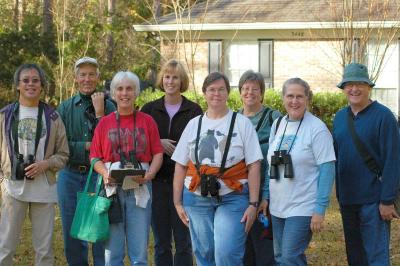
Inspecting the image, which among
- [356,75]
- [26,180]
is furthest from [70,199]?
[356,75]

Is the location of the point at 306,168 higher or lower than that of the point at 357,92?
lower

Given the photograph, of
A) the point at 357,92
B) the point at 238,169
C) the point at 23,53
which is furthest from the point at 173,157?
the point at 23,53

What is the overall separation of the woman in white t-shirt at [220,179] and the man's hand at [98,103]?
0.99 m

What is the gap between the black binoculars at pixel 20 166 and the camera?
598 cm

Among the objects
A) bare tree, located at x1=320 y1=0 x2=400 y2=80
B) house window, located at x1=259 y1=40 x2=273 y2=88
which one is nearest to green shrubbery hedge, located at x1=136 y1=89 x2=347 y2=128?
bare tree, located at x1=320 y1=0 x2=400 y2=80

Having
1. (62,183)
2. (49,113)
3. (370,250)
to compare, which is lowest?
(370,250)

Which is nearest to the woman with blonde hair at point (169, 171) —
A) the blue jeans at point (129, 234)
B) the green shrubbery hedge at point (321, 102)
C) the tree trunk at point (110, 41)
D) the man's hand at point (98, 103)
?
the man's hand at point (98, 103)

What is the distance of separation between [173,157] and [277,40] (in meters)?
17.5

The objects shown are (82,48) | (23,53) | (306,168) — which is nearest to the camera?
(306,168)

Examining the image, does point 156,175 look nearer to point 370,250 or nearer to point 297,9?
point 370,250

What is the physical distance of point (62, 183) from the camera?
6445 millimetres

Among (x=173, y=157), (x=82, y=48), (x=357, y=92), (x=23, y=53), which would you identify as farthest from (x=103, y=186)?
(x=82, y=48)

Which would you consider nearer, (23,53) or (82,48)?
(23,53)

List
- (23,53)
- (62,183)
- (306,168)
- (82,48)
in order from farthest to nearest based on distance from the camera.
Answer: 1. (82,48)
2. (23,53)
3. (62,183)
4. (306,168)
